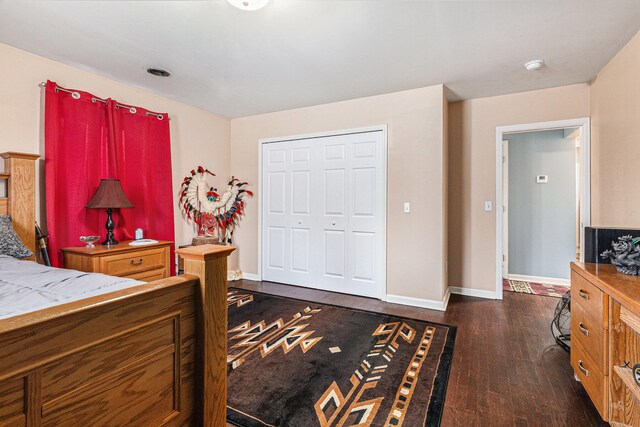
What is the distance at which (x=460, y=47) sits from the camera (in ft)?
8.09

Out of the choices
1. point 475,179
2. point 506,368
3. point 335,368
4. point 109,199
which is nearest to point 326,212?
point 475,179

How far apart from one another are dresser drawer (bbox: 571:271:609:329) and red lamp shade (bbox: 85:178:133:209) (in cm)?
347

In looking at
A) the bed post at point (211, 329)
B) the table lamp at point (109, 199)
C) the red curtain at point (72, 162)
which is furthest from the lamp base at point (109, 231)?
the bed post at point (211, 329)

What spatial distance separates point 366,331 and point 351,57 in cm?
237

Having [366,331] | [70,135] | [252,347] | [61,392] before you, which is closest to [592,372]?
[366,331]

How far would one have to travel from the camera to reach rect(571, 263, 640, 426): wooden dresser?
136 cm

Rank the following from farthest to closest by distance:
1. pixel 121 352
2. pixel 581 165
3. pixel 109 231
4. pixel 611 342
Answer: pixel 581 165, pixel 109 231, pixel 611 342, pixel 121 352

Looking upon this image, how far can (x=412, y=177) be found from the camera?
3408mm

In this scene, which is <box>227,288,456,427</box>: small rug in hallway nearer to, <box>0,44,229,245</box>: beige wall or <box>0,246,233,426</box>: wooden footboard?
<box>0,246,233,426</box>: wooden footboard

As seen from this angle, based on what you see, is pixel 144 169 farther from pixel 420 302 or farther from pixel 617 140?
pixel 617 140

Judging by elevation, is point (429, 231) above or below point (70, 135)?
below

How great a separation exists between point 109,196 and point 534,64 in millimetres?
3956

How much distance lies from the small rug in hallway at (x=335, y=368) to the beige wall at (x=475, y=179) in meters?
1.24

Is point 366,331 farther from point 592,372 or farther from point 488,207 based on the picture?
point 488,207
